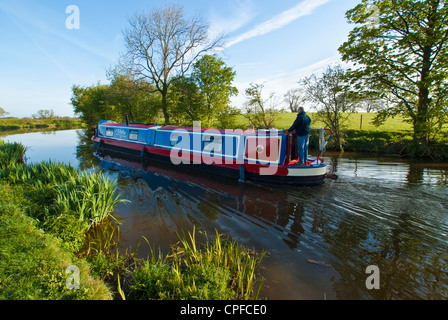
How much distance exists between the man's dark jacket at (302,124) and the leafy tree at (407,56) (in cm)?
836

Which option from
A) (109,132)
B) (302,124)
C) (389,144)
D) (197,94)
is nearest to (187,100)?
(197,94)

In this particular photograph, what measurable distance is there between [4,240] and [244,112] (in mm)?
15055

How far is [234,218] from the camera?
5000 millimetres

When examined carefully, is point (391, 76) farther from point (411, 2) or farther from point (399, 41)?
point (411, 2)

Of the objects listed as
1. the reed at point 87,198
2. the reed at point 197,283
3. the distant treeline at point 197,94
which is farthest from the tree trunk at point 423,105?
the reed at point 87,198

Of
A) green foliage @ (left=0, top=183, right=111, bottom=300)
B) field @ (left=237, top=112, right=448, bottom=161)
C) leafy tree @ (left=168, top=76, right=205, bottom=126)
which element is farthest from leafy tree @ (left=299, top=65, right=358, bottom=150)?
green foliage @ (left=0, top=183, right=111, bottom=300)

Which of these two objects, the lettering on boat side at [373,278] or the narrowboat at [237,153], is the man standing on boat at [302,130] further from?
the lettering on boat side at [373,278]

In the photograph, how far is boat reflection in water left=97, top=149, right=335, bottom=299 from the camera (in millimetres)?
3104

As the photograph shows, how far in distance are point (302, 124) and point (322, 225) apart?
326 centimetres

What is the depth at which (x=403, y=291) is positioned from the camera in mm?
2775

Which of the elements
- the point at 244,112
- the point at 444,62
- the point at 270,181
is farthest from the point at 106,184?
the point at 444,62

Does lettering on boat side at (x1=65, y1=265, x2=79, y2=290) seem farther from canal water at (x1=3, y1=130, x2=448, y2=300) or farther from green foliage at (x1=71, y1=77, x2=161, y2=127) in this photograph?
green foliage at (x1=71, y1=77, x2=161, y2=127)

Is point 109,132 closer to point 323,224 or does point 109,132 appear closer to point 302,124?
point 302,124

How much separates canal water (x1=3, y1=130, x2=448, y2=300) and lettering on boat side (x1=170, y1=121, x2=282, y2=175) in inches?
33.0
